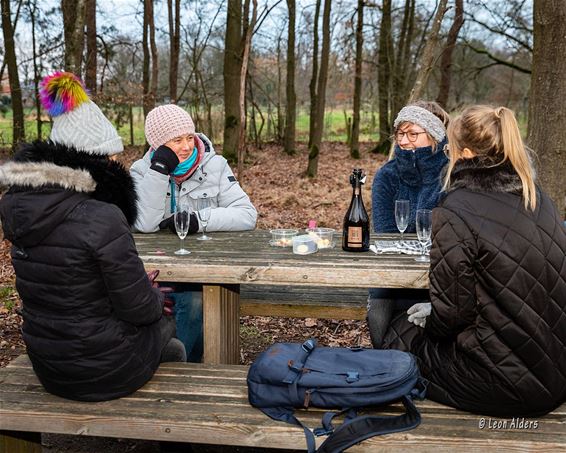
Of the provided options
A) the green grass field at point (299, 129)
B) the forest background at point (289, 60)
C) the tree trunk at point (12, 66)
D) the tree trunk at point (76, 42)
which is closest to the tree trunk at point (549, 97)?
the forest background at point (289, 60)

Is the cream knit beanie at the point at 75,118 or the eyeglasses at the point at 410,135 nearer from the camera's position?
the cream knit beanie at the point at 75,118

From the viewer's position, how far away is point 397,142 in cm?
386

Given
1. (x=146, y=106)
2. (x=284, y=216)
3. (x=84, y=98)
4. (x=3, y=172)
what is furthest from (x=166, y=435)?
(x=146, y=106)

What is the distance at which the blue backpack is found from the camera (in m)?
2.18

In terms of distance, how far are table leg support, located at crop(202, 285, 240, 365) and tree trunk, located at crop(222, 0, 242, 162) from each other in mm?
8842

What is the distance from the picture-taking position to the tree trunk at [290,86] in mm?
14945

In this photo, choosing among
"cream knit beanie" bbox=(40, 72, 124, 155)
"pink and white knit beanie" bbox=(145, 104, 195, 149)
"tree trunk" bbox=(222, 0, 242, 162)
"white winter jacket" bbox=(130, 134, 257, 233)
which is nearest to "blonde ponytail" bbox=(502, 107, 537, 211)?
"cream knit beanie" bbox=(40, 72, 124, 155)

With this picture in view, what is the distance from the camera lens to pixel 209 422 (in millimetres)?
2238

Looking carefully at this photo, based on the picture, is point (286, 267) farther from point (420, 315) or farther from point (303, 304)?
point (303, 304)

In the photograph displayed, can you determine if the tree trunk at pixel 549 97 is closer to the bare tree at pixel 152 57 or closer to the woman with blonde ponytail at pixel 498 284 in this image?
the woman with blonde ponytail at pixel 498 284

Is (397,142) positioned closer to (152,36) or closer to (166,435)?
(166,435)

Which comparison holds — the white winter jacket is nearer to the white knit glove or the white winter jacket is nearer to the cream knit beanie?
the cream knit beanie

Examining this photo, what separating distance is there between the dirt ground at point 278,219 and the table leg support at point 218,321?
20.6 inches

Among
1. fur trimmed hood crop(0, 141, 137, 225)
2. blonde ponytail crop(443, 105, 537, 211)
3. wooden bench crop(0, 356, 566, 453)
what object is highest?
blonde ponytail crop(443, 105, 537, 211)
